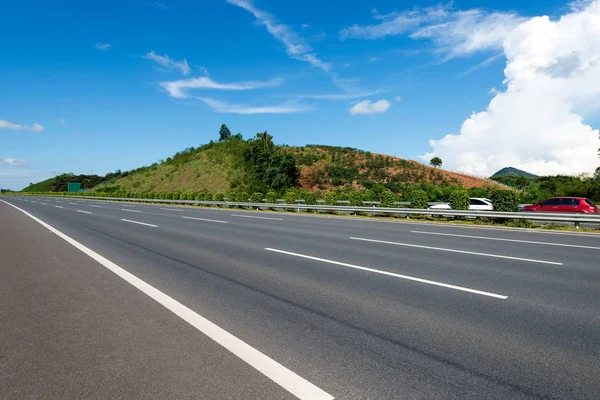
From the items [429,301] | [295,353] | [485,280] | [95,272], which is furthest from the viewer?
[95,272]

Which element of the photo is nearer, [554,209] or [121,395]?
[121,395]

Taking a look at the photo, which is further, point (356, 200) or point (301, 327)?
point (356, 200)

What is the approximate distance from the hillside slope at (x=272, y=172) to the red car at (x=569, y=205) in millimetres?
29318

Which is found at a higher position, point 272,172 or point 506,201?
point 272,172

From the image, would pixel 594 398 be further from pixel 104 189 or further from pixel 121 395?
pixel 104 189

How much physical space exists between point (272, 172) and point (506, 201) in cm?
4134

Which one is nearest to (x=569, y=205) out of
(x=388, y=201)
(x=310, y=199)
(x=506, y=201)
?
(x=506, y=201)

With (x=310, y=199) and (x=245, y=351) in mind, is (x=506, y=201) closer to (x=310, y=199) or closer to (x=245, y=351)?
(x=310, y=199)

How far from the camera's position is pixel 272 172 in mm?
56906

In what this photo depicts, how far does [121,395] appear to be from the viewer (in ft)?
9.01

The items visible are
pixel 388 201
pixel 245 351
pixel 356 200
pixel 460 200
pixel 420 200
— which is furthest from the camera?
pixel 356 200

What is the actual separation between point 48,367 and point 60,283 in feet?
11.5

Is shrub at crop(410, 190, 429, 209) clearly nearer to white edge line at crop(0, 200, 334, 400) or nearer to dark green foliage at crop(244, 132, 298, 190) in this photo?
white edge line at crop(0, 200, 334, 400)

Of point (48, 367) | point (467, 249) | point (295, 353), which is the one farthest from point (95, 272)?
point (467, 249)
